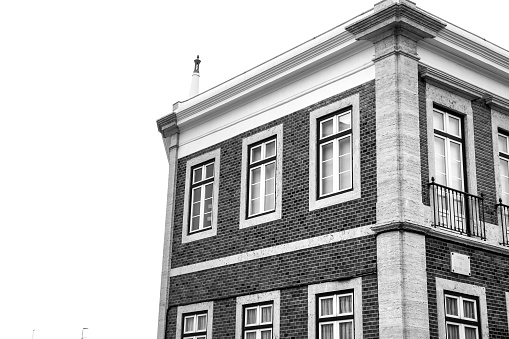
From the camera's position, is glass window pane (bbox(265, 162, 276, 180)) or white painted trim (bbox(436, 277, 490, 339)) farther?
glass window pane (bbox(265, 162, 276, 180))

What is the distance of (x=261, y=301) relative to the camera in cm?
1341

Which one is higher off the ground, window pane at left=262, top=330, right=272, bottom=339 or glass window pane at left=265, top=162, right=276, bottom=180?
glass window pane at left=265, top=162, right=276, bottom=180

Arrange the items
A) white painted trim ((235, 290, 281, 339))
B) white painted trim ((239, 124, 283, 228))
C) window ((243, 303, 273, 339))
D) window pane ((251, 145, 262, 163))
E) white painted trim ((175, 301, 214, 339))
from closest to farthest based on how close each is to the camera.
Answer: white painted trim ((235, 290, 281, 339))
window ((243, 303, 273, 339))
white painted trim ((239, 124, 283, 228))
white painted trim ((175, 301, 214, 339))
window pane ((251, 145, 262, 163))

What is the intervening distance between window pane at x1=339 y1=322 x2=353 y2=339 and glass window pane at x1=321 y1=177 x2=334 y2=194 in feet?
7.60

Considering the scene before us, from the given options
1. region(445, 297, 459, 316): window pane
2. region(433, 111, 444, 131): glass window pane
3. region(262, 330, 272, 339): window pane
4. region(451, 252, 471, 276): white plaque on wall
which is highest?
region(433, 111, 444, 131): glass window pane

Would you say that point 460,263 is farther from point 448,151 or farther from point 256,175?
point 256,175

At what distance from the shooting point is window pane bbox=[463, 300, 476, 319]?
38.6ft

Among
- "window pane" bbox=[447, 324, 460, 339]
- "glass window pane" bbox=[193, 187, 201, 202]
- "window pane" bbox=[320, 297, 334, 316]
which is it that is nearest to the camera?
"window pane" bbox=[447, 324, 460, 339]

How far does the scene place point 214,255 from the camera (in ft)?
48.7

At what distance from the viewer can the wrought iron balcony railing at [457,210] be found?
11.9 metres

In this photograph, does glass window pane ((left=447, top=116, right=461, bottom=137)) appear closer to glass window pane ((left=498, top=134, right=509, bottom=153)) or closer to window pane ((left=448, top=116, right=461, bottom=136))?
window pane ((left=448, top=116, right=461, bottom=136))

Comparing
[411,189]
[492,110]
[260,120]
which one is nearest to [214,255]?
[260,120]

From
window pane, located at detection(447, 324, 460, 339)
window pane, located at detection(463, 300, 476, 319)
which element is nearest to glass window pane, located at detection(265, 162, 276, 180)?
window pane, located at detection(463, 300, 476, 319)

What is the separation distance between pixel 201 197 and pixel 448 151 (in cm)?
557
